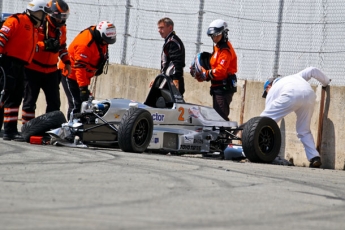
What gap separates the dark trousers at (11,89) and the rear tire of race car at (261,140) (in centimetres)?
337

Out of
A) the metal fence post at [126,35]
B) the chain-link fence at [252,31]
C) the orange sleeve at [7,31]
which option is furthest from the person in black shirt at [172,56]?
the metal fence post at [126,35]

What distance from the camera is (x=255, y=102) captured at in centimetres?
1327

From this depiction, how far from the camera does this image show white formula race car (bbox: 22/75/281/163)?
1091 centimetres

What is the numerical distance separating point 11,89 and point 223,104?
317cm

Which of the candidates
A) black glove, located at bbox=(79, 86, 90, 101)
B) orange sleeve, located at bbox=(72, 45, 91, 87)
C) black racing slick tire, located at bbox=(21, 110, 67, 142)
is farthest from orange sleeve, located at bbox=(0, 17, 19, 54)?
black glove, located at bbox=(79, 86, 90, 101)

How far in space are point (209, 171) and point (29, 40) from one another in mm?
4351

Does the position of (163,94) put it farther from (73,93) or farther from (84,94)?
(73,93)

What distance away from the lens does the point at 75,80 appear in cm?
1353

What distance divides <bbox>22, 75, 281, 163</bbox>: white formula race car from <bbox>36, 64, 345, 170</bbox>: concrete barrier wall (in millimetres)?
1045

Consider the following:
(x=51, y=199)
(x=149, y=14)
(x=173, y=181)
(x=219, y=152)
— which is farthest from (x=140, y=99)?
(x=51, y=199)

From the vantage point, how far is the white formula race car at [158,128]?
35.8 ft

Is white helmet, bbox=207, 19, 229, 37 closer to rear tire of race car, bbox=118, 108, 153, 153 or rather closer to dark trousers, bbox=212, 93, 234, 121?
dark trousers, bbox=212, 93, 234, 121

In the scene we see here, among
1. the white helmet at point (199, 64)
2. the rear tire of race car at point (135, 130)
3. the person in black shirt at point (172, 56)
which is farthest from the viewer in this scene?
the person in black shirt at point (172, 56)

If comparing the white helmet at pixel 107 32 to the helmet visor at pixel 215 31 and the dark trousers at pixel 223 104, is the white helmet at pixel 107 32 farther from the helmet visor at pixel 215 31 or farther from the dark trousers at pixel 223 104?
the dark trousers at pixel 223 104
